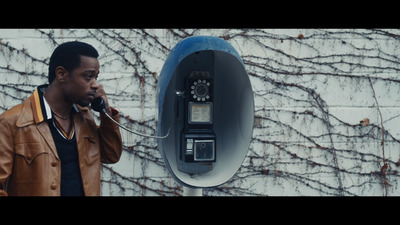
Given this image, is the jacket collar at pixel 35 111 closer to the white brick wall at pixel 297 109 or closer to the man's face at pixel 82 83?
the man's face at pixel 82 83

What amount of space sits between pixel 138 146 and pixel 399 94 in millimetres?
2178

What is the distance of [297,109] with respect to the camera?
352 cm

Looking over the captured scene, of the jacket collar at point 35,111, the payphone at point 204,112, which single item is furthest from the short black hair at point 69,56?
the payphone at point 204,112

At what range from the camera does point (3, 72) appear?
130 inches

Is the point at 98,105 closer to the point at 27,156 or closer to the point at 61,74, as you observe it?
the point at 61,74

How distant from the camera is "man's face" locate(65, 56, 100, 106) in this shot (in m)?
2.03

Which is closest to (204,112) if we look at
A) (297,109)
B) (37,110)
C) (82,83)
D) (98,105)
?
(98,105)

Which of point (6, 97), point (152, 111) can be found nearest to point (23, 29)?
point (6, 97)

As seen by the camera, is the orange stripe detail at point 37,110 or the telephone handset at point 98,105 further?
the telephone handset at point 98,105

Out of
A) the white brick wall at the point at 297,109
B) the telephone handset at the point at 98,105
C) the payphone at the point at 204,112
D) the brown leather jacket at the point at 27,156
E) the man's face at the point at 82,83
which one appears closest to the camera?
the brown leather jacket at the point at 27,156

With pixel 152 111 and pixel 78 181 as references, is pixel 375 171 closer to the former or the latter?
pixel 152 111

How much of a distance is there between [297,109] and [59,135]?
2.10 m

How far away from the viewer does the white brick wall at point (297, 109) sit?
3.43 meters

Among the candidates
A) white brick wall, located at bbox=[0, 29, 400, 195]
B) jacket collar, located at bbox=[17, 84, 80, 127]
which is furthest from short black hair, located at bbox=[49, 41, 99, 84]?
white brick wall, located at bbox=[0, 29, 400, 195]
